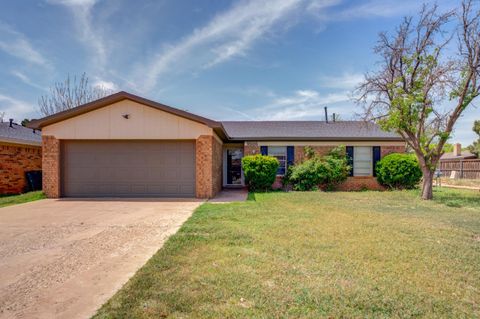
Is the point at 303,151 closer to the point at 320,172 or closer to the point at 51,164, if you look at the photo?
the point at 320,172

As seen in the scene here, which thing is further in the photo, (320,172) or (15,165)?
(320,172)

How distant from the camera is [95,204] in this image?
9023 mm

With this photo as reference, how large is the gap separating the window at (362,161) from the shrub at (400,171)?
2.18 ft

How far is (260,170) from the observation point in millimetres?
12391

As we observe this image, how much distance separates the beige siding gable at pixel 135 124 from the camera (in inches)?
402

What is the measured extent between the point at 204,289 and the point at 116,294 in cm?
96

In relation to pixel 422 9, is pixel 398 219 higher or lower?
lower

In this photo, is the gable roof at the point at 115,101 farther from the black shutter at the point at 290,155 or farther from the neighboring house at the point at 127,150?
the black shutter at the point at 290,155

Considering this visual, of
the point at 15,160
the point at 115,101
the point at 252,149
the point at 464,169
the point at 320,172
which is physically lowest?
the point at 464,169

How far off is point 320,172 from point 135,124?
8796 mm

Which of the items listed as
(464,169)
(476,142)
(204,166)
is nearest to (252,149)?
(204,166)

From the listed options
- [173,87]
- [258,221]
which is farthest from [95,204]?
[173,87]

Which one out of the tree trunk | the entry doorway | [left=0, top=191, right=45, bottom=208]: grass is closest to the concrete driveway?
[left=0, top=191, right=45, bottom=208]: grass

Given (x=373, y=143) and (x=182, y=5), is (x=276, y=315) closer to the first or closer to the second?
(x=182, y=5)
